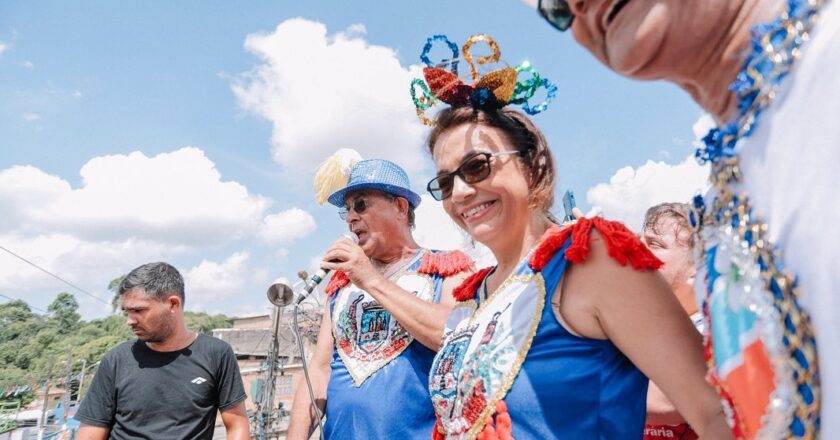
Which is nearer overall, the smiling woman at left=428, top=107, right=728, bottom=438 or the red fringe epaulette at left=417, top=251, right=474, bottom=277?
the smiling woman at left=428, top=107, right=728, bottom=438

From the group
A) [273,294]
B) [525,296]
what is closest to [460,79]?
[525,296]

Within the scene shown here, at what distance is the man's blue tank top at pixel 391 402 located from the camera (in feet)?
8.42

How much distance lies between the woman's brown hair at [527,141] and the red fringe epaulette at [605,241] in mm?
410

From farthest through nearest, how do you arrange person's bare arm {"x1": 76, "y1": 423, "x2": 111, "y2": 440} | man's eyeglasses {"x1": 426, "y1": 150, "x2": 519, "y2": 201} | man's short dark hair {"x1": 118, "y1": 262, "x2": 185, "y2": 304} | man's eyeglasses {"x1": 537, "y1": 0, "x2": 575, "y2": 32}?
1. man's short dark hair {"x1": 118, "y1": 262, "x2": 185, "y2": 304}
2. person's bare arm {"x1": 76, "y1": 423, "x2": 111, "y2": 440}
3. man's eyeglasses {"x1": 426, "y1": 150, "x2": 519, "y2": 201}
4. man's eyeglasses {"x1": 537, "y1": 0, "x2": 575, "y2": 32}

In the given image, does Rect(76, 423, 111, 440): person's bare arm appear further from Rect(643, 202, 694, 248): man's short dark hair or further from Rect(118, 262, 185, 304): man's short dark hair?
Rect(643, 202, 694, 248): man's short dark hair

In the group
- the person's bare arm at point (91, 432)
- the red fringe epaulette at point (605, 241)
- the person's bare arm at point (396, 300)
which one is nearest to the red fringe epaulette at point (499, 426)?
the red fringe epaulette at point (605, 241)

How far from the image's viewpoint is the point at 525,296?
1519mm

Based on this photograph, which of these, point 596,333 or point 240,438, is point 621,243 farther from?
point 240,438

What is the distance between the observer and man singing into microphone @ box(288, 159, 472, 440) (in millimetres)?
2549

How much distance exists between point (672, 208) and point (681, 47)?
7.36 feet

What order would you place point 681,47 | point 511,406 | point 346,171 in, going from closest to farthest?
1. point 681,47
2. point 511,406
3. point 346,171

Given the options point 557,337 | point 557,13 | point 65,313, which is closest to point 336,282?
point 557,337

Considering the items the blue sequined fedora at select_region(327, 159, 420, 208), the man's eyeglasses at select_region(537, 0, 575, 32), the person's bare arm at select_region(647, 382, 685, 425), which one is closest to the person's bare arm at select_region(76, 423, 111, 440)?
the blue sequined fedora at select_region(327, 159, 420, 208)

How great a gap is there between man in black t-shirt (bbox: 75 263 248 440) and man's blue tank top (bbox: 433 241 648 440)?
120 inches
